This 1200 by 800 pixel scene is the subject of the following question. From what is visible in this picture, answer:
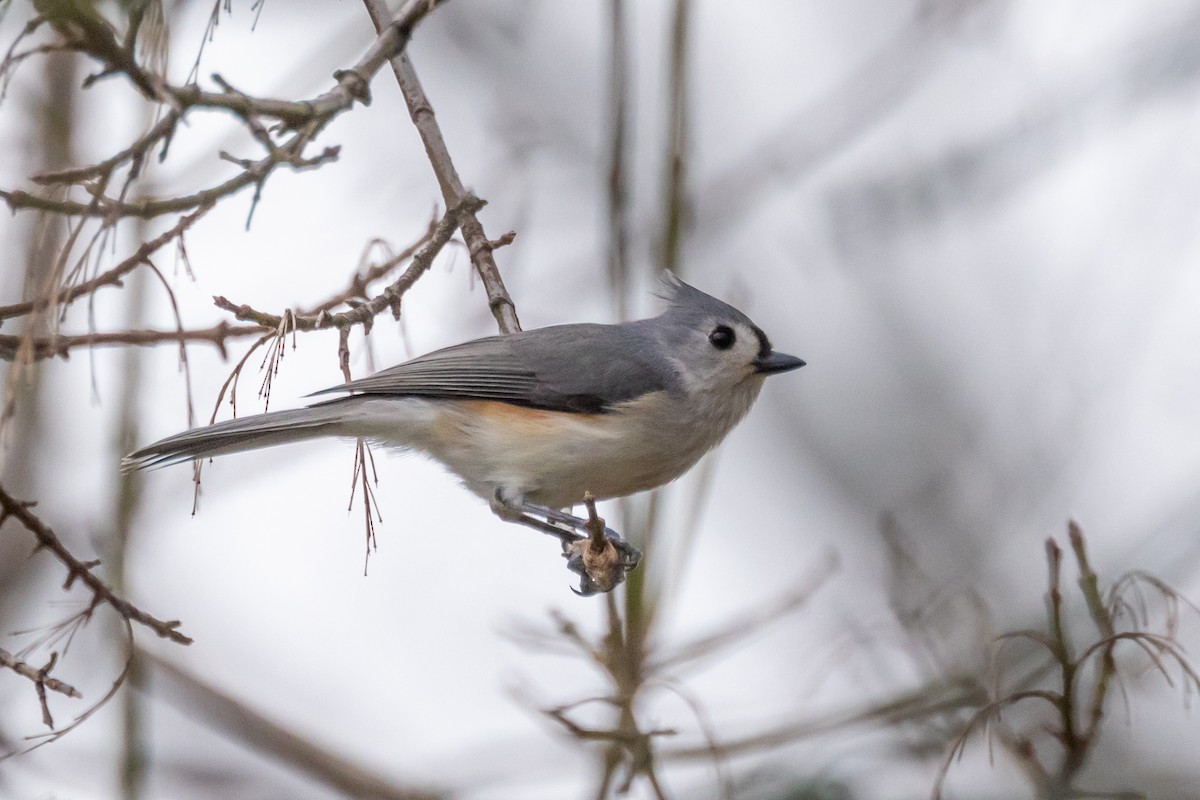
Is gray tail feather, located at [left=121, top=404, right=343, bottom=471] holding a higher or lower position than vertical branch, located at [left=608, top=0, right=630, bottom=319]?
lower

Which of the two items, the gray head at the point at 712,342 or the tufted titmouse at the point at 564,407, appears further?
the gray head at the point at 712,342

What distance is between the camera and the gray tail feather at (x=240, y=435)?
2861mm

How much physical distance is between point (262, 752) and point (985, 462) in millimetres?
2265

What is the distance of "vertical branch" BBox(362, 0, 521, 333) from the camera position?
9.68 ft

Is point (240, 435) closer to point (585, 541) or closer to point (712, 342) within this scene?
point (585, 541)

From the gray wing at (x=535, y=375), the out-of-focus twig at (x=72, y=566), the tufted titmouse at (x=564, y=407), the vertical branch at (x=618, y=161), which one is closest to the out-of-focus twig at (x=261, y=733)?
the tufted titmouse at (x=564, y=407)

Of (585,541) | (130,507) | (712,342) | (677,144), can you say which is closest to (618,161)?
(677,144)

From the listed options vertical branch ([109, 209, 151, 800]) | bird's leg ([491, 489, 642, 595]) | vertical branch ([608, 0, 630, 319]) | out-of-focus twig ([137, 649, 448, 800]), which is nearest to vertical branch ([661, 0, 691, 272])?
vertical branch ([608, 0, 630, 319])

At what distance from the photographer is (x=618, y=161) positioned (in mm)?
3133

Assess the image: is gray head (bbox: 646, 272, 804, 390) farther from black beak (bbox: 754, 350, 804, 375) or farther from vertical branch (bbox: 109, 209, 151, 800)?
vertical branch (bbox: 109, 209, 151, 800)

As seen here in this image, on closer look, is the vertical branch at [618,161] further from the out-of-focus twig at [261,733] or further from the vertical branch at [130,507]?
the out-of-focus twig at [261,733]

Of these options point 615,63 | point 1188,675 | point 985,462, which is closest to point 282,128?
point 615,63

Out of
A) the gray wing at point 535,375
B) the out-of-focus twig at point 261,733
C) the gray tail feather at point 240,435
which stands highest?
the gray wing at point 535,375

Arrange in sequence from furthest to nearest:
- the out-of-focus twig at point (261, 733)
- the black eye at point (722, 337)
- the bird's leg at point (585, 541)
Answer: the black eye at point (722, 337) < the out-of-focus twig at point (261, 733) < the bird's leg at point (585, 541)
